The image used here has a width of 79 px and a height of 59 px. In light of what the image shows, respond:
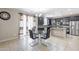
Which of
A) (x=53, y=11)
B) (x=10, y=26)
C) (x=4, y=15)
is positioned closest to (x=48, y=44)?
(x=53, y=11)

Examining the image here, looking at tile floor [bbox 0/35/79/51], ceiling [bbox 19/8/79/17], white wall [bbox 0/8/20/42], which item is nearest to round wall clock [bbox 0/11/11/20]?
white wall [bbox 0/8/20/42]

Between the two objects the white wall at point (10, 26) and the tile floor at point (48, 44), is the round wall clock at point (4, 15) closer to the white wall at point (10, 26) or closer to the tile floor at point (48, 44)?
the white wall at point (10, 26)

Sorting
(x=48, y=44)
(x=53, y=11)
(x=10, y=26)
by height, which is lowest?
(x=48, y=44)

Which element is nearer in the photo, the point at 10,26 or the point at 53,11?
the point at 53,11

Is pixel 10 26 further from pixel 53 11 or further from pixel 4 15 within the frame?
pixel 53 11

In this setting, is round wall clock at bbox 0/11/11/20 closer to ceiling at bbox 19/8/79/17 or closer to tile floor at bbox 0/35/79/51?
ceiling at bbox 19/8/79/17

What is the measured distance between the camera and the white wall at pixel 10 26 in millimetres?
3672

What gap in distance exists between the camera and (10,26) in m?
3.80

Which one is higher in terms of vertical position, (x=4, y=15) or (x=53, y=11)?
(x=53, y=11)

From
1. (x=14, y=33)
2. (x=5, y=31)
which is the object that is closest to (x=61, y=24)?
(x=14, y=33)

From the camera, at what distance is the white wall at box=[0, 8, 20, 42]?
3.67 m

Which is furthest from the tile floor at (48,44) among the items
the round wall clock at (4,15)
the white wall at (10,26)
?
the round wall clock at (4,15)
